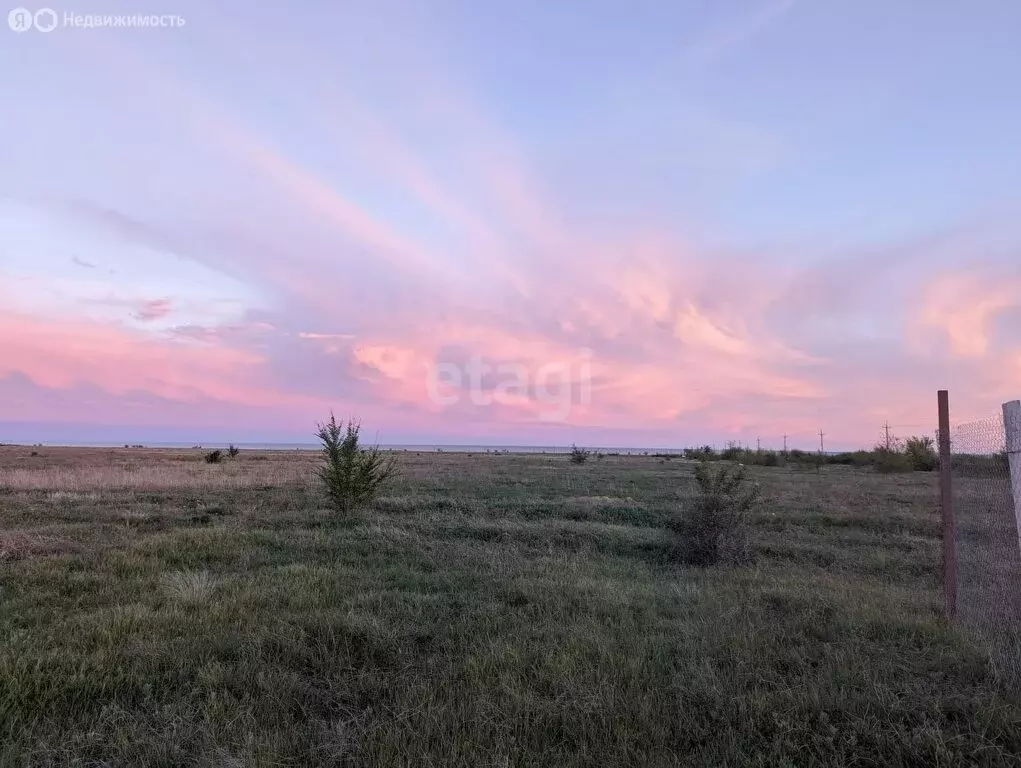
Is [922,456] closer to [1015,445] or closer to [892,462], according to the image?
[892,462]

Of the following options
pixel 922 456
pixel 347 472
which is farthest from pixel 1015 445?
pixel 922 456

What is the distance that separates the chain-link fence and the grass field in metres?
0.52

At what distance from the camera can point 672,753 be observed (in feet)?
12.4

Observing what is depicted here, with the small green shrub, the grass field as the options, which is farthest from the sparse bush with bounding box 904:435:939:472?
the grass field

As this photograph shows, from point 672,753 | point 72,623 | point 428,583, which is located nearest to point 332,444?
point 428,583

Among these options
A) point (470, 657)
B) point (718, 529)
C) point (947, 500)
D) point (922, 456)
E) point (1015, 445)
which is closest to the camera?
point (470, 657)

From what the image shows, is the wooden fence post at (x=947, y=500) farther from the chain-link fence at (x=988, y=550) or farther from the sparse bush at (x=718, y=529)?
the sparse bush at (x=718, y=529)

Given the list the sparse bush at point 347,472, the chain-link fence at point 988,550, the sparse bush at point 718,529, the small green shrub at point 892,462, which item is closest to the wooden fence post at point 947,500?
the chain-link fence at point 988,550

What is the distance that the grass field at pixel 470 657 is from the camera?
388 centimetres

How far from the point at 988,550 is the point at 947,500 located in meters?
0.61

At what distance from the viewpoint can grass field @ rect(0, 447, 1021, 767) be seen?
3879mm

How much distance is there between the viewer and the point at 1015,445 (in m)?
5.46

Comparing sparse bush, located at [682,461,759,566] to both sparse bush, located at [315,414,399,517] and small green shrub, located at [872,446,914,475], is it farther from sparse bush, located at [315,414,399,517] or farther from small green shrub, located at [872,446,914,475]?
small green shrub, located at [872,446,914,475]

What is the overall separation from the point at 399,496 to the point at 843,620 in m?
13.8
